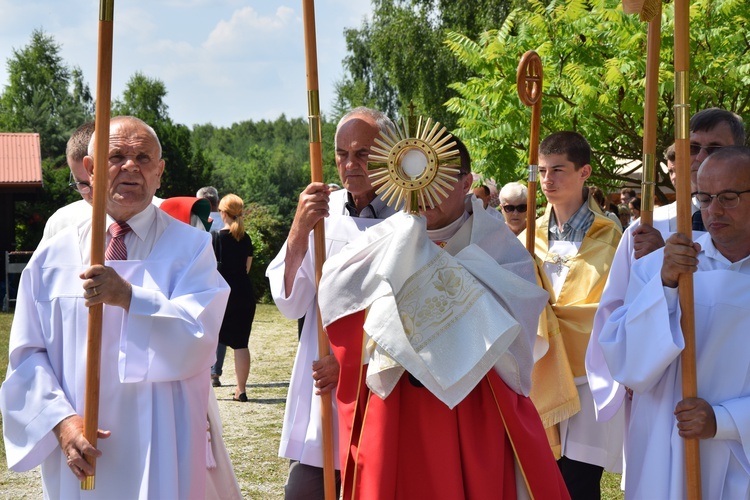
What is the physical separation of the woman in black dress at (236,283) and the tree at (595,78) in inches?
108

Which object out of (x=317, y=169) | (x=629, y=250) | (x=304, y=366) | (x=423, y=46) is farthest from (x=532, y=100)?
(x=423, y=46)

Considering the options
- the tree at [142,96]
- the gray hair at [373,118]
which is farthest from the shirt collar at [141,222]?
the tree at [142,96]

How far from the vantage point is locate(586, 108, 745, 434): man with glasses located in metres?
3.92

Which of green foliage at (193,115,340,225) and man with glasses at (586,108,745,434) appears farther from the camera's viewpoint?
green foliage at (193,115,340,225)

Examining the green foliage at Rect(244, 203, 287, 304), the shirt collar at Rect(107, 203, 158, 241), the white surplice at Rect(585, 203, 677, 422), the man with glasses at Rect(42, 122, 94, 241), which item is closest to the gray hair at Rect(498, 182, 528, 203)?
the white surplice at Rect(585, 203, 677, 422)

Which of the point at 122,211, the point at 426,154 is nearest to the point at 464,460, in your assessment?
the point at 426,154

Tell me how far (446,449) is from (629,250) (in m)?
1.53

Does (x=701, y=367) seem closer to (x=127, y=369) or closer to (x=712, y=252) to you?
(x=712, y=252)

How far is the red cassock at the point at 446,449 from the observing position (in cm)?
309

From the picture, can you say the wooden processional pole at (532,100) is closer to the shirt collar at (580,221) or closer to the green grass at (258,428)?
the shirt collar at (580,221)

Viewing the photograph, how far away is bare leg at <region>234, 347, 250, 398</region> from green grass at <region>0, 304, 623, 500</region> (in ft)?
0.56

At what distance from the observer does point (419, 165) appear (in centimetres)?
320

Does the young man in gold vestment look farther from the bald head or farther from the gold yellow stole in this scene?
the bald head

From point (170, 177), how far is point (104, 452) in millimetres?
38491
